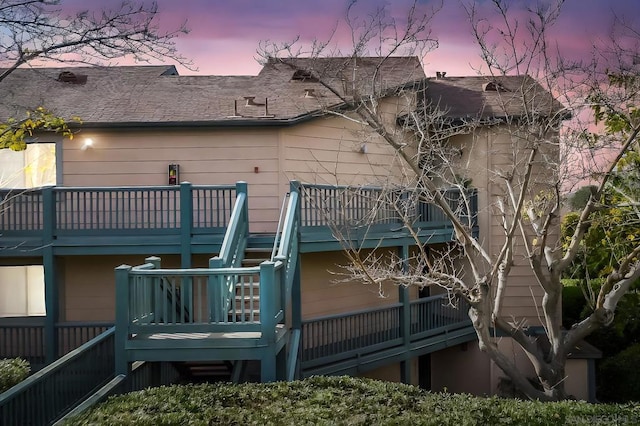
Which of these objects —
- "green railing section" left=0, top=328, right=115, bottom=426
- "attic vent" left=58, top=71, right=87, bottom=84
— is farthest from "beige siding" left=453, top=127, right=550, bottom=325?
"green railing section" left=0, top=328, right=115, bottom=426

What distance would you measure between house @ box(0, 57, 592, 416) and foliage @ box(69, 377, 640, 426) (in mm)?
1759

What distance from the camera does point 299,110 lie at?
1532 cm

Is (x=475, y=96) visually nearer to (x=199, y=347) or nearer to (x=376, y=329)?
(x=376, y=329)

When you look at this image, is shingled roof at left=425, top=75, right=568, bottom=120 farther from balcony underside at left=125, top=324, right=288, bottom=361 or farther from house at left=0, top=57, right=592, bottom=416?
balcony underside at left=125, top=324, right=288, bottom=361

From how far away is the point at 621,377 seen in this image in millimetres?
18188

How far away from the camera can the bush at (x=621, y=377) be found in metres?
17.8

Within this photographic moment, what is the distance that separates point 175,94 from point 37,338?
6.25 meters

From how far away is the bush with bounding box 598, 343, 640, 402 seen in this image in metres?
17.8

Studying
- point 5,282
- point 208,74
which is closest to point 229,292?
point 5,282

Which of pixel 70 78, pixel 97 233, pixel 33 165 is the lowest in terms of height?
pixel 97 233

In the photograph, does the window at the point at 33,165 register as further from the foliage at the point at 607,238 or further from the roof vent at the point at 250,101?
the foliage at the point at 607,238

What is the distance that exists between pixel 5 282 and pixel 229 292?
26.8ft

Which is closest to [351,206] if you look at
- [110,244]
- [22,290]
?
[110,244]

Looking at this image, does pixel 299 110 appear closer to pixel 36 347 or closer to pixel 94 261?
pixel 94 261
